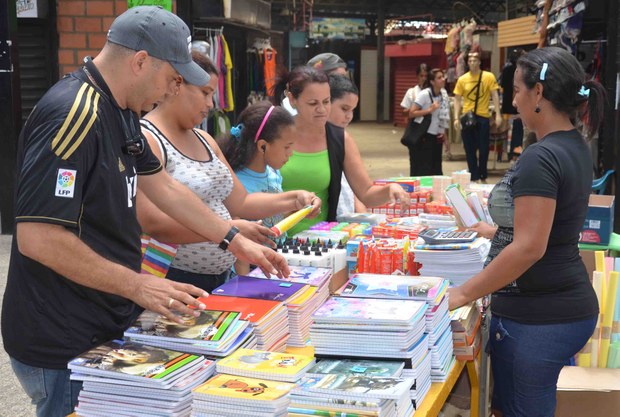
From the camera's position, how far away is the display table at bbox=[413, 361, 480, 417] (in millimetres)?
2203

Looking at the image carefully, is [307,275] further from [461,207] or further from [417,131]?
[417,131]

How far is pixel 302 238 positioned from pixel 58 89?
1619 millimetres

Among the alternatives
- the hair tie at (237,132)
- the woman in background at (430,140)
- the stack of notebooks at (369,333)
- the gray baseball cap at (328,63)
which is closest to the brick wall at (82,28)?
the gray baseball cap at (328,63)

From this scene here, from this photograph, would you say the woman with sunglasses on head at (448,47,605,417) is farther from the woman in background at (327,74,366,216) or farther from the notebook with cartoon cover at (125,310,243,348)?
the woman in background at (327,74,366,216)

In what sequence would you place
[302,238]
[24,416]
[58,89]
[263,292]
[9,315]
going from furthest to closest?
[24,416]
[302,238]
[263,292]
[9,315]
[58,89]

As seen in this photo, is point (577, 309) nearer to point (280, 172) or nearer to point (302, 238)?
point (302, 238)

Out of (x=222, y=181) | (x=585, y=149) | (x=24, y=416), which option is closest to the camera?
(x=585, y=149)

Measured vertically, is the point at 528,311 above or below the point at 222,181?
below

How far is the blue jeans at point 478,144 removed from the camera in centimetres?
1224

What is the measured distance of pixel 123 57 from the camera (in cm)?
209

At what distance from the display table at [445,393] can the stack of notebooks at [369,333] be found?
142mm

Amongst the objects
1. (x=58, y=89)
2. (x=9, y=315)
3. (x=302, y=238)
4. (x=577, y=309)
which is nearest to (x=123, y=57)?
(x=58, y=89)

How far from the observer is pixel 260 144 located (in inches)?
143

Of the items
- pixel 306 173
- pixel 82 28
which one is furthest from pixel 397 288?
pixel 82 28
